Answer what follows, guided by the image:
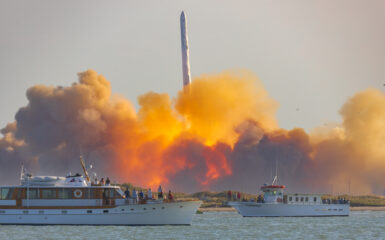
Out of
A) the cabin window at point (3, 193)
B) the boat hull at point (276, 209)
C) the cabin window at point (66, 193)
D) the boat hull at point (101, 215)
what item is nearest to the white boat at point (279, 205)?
the boat hull at point (276, 209)

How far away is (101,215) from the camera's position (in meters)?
114

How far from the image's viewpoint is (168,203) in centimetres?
11450

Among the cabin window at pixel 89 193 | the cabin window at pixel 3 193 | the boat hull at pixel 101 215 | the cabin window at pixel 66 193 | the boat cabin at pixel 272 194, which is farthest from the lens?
the boat cabin at pixel 272 194

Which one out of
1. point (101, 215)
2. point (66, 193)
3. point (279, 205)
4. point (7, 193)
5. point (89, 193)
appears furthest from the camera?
point (279, 205)

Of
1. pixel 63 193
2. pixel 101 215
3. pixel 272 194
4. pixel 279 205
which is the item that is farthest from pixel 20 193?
pixel 272 194

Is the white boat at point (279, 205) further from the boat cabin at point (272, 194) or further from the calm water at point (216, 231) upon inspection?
the calm water at point (216, 231)

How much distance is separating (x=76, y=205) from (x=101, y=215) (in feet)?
10.6

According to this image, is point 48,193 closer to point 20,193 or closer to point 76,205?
point 20,193

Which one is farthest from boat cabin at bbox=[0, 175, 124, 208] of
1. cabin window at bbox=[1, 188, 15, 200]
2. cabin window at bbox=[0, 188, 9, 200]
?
cabin window at bbox=[0, 188, 9, 200]

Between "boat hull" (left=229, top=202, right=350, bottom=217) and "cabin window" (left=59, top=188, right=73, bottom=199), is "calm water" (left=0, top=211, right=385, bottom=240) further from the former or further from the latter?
"boat hull" (left=229, top=202, right=350, bottom=217)

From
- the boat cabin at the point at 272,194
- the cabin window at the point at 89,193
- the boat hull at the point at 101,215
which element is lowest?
the boat hull at the point at 101,215

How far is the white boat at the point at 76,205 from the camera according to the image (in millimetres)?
113812

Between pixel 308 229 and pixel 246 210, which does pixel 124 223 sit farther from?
pixel 246 210

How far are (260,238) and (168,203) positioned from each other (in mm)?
12569
